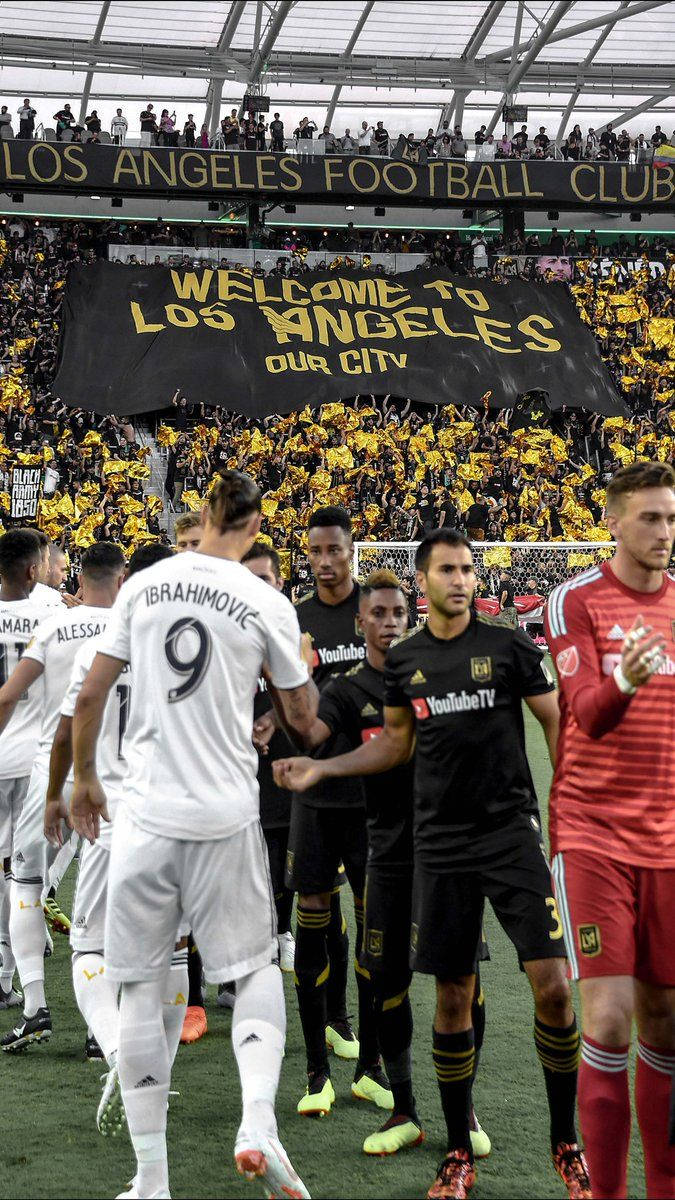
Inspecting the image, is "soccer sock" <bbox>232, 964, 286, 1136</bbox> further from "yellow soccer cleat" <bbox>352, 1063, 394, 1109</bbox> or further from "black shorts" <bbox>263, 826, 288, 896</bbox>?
"black shorts" <bbox>263, 826, 288, 896</bbox>

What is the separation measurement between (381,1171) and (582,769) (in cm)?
155

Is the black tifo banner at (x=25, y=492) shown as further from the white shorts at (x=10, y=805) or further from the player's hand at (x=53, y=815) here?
the player's hand at (x=53, y=815)

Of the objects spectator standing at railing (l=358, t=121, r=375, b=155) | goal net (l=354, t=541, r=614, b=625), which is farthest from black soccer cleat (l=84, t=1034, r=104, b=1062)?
spectator standing at railing (l=358, t=121, r=375, b=155)

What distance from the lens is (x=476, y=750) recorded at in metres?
4.04

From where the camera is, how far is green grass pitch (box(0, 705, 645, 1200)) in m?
4.04

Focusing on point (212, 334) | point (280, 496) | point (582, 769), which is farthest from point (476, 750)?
point (212, 334)

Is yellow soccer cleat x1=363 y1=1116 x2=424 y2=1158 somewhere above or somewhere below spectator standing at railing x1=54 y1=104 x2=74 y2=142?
below

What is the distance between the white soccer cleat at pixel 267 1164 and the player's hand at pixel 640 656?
1.53 m

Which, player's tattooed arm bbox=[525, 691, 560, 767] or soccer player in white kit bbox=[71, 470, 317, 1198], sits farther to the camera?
player's tattooed arm bbox=[525, 691, 560, 767]

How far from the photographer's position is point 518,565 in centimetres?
1736

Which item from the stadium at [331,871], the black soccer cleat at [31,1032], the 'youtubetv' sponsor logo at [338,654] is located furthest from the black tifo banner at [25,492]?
the 'youtubetv' sponsor logo at [338,654]

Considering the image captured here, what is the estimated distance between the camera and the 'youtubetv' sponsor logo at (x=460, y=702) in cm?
404

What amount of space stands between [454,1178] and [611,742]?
4.79 ft

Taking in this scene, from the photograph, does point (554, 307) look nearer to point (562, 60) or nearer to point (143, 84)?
point (562, 60)
